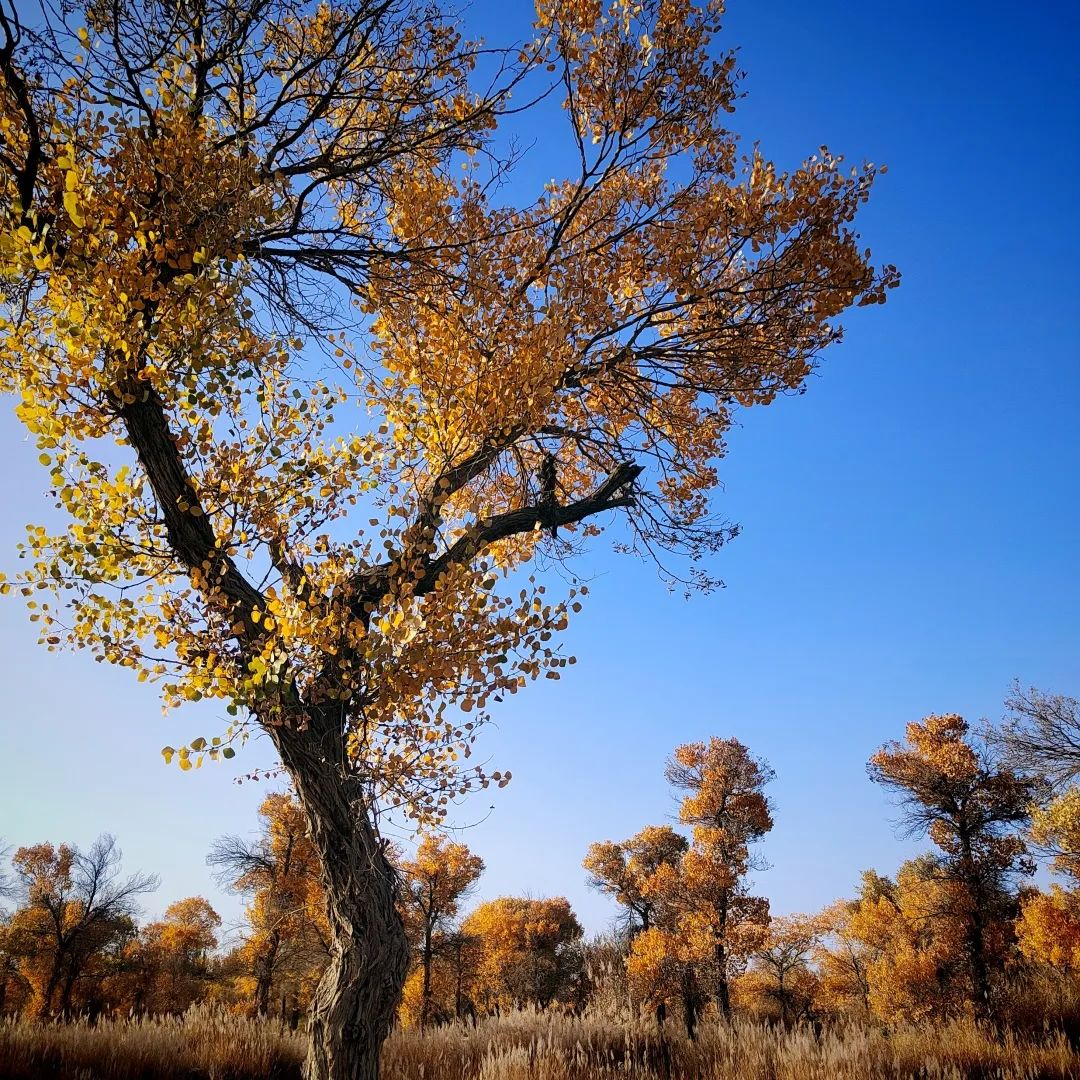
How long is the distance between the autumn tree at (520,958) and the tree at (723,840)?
15.5 m

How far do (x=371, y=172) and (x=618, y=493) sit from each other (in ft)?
11.6

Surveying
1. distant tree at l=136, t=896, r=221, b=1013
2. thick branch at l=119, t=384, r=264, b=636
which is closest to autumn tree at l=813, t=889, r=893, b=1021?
distant tree at l=136, t=896, r=221, b=1013

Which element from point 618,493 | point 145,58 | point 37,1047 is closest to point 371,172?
point 145,58

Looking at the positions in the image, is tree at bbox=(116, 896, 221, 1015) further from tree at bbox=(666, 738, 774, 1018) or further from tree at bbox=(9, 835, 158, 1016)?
tree at bbox=(666, 738, 774, 1018)

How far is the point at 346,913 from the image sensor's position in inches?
178

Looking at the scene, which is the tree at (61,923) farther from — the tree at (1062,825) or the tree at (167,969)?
the tree at (1062,825)

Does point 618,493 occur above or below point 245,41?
below

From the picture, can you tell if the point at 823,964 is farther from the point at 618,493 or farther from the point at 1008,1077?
the point at 618,493

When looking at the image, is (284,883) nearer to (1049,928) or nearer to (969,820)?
(969,820)

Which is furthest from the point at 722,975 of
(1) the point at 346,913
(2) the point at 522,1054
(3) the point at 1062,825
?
(1) the point at 346,913

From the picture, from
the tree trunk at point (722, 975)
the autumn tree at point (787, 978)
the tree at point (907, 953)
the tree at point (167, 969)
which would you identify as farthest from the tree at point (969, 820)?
the tree at point (167, 969)

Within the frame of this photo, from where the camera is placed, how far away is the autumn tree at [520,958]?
1464 inches

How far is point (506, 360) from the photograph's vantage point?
5.94 meters

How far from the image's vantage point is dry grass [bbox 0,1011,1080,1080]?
22.1 feet
